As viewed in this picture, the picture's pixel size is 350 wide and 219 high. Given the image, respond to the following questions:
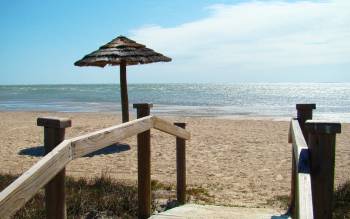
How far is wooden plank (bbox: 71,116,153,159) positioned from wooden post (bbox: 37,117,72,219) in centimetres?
10

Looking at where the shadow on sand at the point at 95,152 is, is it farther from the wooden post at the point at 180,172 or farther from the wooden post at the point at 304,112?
the wooden post at the point at 304,112

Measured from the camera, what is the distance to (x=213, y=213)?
431 centimetres

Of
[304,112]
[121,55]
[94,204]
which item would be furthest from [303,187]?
[121,55]

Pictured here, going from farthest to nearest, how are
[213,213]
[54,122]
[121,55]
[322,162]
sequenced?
[121,55]
[213,213]
[54,122]
[322,162]

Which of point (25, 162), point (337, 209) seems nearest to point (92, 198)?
point (337, 209)

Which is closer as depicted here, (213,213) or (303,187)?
(303,187)

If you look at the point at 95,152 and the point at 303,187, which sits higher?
the point at 303,187

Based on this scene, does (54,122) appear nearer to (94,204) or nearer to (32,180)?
(32,180)

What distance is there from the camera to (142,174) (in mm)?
4195

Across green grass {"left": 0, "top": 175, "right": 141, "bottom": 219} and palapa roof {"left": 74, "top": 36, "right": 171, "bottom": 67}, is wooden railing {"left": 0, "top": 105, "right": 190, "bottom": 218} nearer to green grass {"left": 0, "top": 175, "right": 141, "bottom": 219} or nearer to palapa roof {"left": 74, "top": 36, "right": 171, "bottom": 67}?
green grass {"left": 0, "top": 175, "right": 141, "bottom": 219}

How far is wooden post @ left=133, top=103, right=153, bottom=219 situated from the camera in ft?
13.7

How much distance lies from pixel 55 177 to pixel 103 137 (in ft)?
1.76

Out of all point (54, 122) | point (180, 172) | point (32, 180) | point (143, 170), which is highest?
point (54, 122)

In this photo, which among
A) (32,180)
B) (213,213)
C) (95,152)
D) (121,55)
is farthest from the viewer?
(121,55)
